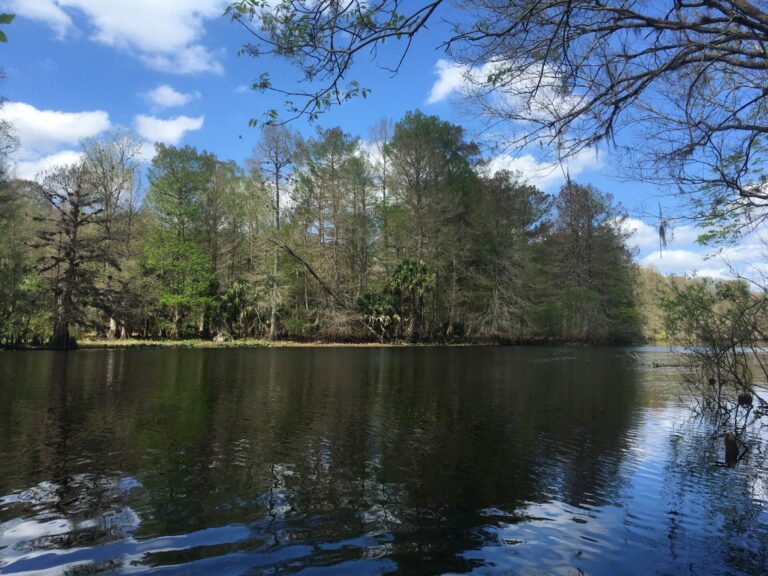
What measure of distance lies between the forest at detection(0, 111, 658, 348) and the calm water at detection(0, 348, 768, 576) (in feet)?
82.2

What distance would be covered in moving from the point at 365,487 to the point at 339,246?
37.4 m

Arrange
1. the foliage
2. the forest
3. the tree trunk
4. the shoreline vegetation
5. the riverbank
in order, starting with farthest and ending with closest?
the forest < the riverbank < the shoreline vegetation < the tree trunk < the foliage

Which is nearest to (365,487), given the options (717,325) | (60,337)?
(717,325)

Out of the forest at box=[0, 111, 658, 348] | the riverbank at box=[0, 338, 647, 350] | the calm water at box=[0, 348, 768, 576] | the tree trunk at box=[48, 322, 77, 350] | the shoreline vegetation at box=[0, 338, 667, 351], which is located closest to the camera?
the calm water at box=[0, 348, 768, 576]

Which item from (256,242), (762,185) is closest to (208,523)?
(762,185)

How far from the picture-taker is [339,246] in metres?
42.9

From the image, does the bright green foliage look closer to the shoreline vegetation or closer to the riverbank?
the shoreline vegetation

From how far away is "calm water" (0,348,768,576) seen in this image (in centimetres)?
439

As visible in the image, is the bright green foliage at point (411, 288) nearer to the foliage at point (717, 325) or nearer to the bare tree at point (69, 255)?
the bare tree at point (69, 255)

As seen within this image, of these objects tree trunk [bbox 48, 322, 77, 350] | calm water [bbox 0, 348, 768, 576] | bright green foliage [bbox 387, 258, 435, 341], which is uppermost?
bright green foliage [bbox 387, 258, 435, 341]

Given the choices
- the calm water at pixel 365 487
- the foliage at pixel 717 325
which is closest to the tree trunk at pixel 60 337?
the calm water at pixel 365 487

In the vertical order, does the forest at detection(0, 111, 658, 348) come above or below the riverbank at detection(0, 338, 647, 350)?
above

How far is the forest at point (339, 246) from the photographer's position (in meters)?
39.2

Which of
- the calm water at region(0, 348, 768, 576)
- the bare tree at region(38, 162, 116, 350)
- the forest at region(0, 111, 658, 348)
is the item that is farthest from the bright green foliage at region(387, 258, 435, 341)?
the calm water at region(0, 348, 768, 576)
